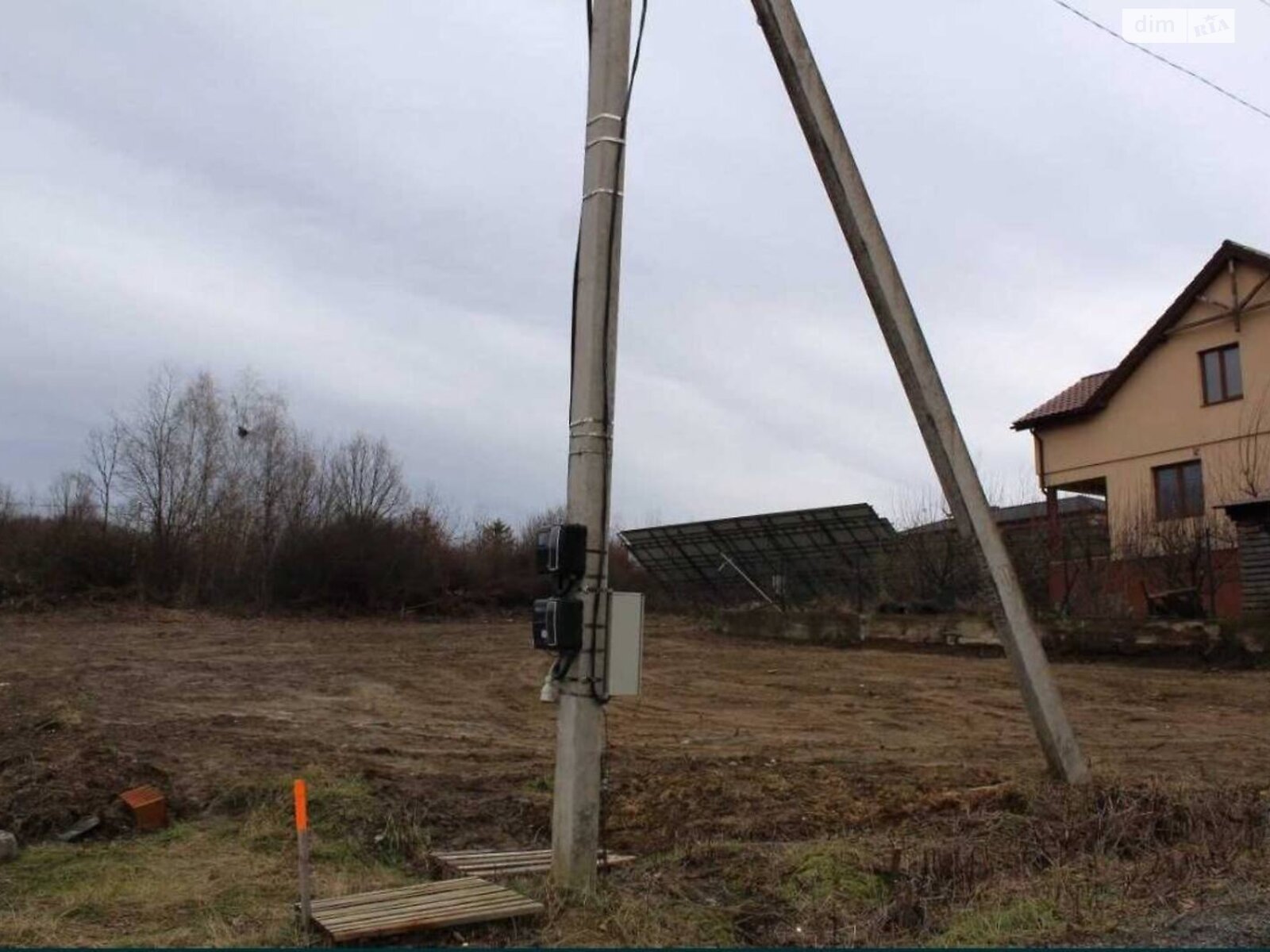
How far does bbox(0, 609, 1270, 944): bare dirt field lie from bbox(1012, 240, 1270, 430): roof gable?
13271 millimetres

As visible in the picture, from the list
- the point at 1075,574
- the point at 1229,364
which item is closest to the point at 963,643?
the point at 1075,574

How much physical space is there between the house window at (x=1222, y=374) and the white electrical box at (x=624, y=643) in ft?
82.5

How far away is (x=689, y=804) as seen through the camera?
28.1 feet

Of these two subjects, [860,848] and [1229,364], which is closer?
[860,848]

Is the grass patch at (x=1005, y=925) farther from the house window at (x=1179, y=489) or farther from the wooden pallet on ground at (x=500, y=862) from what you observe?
the house window at (x=1179, y=489)

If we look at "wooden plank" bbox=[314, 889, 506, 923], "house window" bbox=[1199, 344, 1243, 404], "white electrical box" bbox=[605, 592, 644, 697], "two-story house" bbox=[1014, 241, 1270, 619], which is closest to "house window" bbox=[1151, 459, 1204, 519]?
"two-story house" bbox=[1014, 241, 1270, 619]

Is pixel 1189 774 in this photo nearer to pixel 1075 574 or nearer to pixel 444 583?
pixel 1075 574

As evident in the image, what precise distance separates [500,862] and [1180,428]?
85.6 feet

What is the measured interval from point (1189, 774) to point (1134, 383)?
22.2 m

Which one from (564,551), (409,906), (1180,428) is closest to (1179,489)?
(1180,428)

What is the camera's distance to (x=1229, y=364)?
28.0 m

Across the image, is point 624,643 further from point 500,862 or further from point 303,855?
point 303,855

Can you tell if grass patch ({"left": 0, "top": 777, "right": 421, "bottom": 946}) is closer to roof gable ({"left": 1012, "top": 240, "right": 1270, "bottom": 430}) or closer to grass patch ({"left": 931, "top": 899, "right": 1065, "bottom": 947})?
grass patch ({"left": 931, "top": 899, "right": 1065, "bottom": 947})

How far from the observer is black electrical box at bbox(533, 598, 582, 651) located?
614cm
